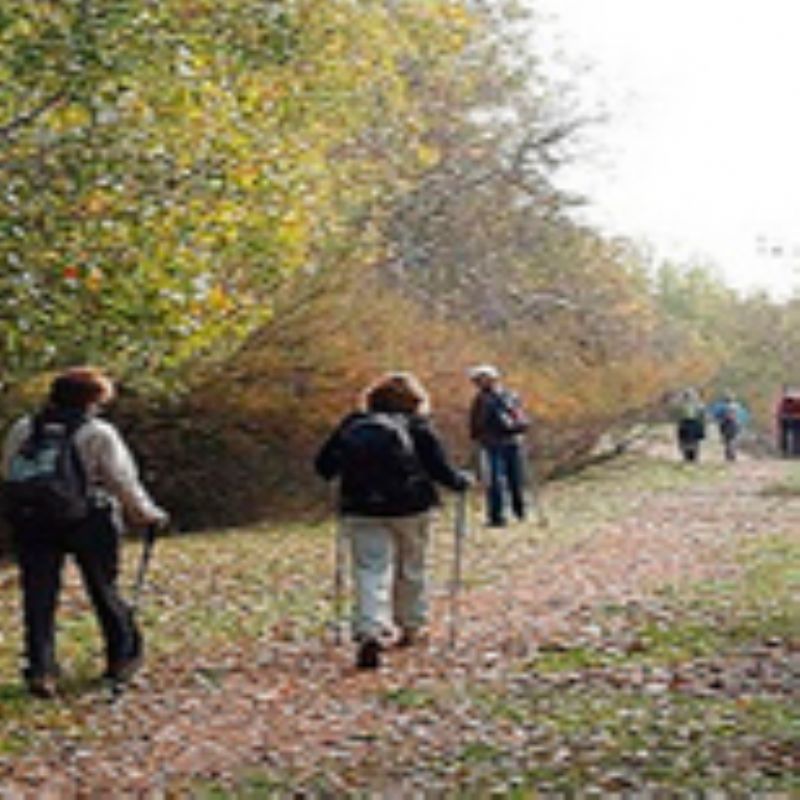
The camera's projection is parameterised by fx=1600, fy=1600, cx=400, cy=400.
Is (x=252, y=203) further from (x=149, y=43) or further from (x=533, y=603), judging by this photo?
(x=533, y=603)

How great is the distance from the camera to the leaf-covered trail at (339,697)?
7754 millimetres

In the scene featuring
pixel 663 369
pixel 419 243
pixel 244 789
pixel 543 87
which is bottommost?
pixel 244 789

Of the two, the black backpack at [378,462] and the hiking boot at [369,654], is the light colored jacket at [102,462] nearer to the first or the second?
the black backpack at [378,462]

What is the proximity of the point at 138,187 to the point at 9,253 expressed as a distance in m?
1.41

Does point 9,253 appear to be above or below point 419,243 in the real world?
below

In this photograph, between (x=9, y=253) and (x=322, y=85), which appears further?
(x=322, y=85)

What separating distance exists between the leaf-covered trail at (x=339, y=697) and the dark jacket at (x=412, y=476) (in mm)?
990

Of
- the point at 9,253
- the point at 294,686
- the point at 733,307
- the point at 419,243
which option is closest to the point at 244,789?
the point at 294,686

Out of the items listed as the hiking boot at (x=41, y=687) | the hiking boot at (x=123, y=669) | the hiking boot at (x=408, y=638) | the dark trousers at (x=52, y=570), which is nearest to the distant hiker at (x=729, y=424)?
the hiking boot at (x=408, y=638)

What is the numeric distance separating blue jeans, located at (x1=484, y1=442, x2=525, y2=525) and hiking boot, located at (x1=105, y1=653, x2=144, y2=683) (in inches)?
364

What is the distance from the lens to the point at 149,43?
36.8 feet

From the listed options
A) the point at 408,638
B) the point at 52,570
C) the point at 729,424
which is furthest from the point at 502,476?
the point at 729,424

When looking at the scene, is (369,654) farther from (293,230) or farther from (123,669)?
(293,230)

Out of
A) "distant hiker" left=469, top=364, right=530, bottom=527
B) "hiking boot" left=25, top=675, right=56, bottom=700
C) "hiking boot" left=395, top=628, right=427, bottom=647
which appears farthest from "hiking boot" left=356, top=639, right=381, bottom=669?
"distant hiker" left=469, top=364, right=530, bottom=527
